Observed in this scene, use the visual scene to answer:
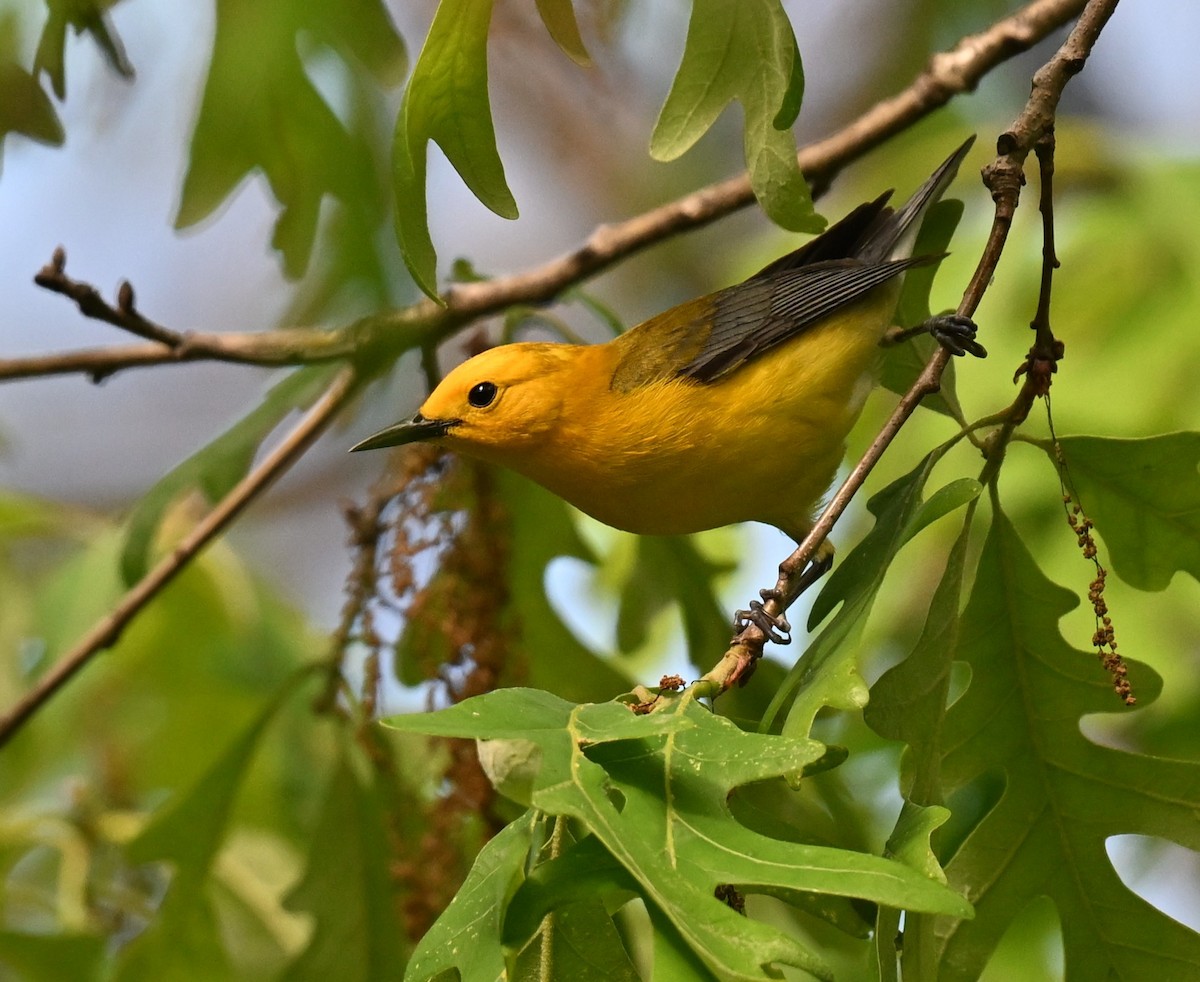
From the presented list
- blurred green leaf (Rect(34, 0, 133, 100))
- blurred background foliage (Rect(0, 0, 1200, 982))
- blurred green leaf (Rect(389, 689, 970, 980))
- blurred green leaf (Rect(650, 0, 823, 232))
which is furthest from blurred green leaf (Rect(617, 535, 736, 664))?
blurred green leaf (Rect(34, 0, 133, 100))

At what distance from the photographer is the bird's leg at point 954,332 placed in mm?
2427

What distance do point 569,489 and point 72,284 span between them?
118cm

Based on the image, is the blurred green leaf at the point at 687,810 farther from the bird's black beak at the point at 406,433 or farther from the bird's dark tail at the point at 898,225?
the bird's dark tail at the point at 898,225

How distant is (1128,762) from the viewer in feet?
7.39

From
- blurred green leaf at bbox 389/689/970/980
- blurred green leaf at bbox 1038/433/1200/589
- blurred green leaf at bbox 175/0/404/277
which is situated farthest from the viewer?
blurred green leaf at bbox 175/0/404/277

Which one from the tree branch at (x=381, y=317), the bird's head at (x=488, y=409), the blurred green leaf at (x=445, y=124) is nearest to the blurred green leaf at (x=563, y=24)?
the blurred green leaf at (x=445, y=124)

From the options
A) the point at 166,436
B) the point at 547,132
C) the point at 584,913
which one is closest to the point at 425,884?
the point at 584,913

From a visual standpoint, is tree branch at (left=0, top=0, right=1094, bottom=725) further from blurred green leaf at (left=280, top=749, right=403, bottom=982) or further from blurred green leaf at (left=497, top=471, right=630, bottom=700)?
blurred green leaf at (left=280, top=749, right=403, bottom=982)

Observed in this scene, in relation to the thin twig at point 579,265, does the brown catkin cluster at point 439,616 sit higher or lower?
lower

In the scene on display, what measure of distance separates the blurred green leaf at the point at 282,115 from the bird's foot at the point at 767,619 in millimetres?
1345

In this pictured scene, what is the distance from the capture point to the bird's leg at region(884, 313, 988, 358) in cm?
243

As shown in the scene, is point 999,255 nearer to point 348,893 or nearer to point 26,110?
point 26,110

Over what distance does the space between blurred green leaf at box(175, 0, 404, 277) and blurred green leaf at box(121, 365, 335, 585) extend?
447 millimetres

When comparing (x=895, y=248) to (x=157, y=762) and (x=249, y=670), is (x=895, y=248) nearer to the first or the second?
(x=249, y=670)
